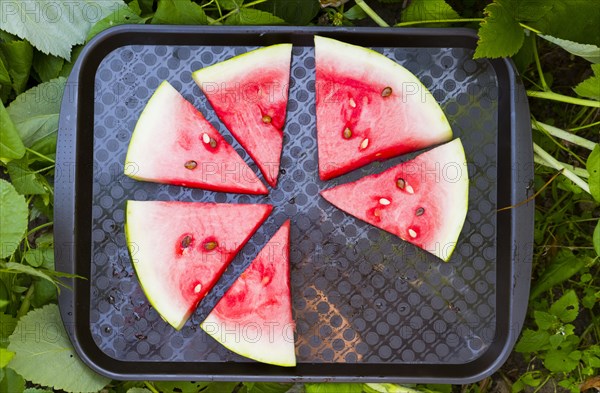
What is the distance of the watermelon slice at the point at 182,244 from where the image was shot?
1523 millimetres

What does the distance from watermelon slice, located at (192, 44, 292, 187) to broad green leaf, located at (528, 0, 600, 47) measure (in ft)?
2.05

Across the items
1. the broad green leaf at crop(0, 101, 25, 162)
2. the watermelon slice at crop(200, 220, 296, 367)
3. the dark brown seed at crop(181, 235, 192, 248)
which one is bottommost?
the watermelon slice at crop(200, 220, 296, 367)

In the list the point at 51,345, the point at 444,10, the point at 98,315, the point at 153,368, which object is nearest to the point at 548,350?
the point at 444,10

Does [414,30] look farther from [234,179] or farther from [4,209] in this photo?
[4,209]

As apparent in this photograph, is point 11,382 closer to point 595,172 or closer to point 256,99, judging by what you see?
point 256,99

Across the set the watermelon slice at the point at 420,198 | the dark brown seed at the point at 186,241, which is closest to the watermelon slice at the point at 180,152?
the dark brown seed at the point at 186,241

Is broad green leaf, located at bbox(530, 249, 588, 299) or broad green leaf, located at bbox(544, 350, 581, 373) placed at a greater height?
broad green leaf, located at bbox(530, 249, 588, 299)

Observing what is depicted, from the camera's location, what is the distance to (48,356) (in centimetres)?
154

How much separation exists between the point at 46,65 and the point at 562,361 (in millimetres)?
1583

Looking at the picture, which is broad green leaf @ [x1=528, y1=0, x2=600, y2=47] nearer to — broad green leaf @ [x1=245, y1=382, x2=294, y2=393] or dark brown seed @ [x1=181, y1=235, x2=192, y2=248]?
dark brown seed @ [x1=181, y1=235, x2=192, y2=248]

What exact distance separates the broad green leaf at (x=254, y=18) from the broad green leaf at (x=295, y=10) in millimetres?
47

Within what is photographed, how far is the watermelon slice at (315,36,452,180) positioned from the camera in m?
1.53

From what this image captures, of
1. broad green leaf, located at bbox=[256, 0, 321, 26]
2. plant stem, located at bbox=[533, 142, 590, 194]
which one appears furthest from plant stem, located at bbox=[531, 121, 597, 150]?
broad green leaf, located at bbox=[256, 0, 321, 26]

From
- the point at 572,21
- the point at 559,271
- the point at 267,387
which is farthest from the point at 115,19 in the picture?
the point at 559,271
